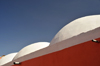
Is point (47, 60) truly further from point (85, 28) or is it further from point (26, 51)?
point (26, 51)

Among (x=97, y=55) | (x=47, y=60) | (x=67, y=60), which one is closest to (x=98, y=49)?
(x=97, y=55)

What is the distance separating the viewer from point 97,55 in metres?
3.04

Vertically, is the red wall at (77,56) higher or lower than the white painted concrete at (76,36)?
lower

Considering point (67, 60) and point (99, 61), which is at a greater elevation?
point (67, 60)

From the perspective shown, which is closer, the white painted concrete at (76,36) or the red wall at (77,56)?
the red wall at (77,56)

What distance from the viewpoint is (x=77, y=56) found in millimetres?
3480

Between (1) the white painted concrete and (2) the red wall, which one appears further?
(1) the white painted concrete

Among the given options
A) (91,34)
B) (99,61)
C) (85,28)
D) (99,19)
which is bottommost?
(99,61)

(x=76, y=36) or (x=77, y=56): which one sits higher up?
(x=76, y=36)

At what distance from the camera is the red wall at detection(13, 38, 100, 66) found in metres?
3.10

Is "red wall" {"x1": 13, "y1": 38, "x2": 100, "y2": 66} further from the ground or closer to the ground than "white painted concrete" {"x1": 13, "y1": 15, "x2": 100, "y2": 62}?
closer to the ground

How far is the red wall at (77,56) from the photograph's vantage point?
10.2 ft

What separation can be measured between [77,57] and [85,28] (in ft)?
3.87

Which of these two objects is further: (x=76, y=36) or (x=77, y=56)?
(x=76, y=36)
